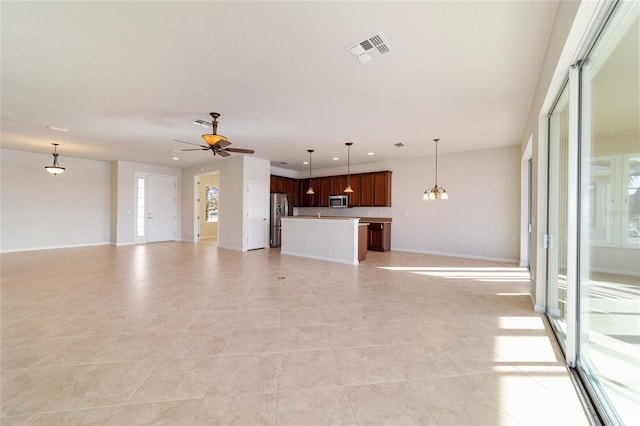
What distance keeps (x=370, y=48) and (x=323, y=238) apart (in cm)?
449

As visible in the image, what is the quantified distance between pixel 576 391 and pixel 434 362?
87 centimetres

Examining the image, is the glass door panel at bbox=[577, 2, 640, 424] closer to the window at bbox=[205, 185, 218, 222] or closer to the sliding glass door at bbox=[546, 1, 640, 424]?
the sliding glass door at bbox=[546, 1, 640, 424]

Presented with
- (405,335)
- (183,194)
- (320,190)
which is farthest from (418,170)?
(183,194)

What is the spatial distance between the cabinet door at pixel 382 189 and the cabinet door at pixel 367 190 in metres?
0.13

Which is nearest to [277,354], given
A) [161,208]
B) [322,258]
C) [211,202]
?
[322,258]

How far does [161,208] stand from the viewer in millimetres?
9336

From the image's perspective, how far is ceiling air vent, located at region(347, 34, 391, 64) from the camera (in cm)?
238

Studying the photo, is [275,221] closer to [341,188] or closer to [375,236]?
[341,188]

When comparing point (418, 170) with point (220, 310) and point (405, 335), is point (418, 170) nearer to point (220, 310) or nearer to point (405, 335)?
point (405, 335)

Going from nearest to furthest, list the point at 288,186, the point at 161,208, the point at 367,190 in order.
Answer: the point at 367,190 → the point at 161,208 → the point at 288,186

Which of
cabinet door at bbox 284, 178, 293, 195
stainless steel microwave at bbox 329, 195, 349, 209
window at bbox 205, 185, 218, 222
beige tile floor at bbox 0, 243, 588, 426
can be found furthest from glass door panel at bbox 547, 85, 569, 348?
window at bbox 205, 185, 218, 222

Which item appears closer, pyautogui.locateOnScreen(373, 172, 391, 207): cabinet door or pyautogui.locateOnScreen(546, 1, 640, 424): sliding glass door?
pyautogui.locateOnScreen(546, 1, 640, 424): sliding glass door

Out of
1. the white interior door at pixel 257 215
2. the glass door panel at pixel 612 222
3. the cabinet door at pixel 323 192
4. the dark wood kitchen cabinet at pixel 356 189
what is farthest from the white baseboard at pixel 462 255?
the glass door panel at pixel 612 222

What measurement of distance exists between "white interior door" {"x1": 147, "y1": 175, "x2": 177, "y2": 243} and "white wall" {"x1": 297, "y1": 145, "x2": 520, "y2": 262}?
7069 millimetres
